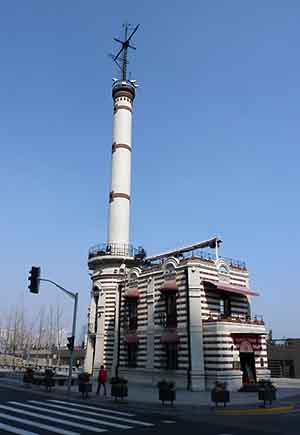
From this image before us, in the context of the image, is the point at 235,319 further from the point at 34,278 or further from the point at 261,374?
Result: the point at 34,278

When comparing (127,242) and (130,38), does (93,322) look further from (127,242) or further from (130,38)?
(130,38)

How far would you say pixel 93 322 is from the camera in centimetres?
4403

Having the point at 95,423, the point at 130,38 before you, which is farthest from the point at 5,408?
the point at 130,38

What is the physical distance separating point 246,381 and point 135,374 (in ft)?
32.7

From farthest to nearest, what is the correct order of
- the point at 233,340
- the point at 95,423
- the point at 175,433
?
1. the point at 233,340
2. the point at 95,423
3. the point at 175,433

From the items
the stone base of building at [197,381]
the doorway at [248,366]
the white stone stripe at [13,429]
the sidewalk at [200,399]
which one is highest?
the doorway at [248,366]

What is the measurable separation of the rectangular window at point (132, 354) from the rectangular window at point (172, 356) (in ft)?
16.0

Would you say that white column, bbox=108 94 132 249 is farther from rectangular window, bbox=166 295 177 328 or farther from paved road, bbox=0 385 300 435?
paved road, bbox=0 385 300 435

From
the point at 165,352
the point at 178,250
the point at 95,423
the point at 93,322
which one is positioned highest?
the point at 178,250

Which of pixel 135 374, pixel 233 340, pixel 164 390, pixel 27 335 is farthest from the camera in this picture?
pixel 27 335

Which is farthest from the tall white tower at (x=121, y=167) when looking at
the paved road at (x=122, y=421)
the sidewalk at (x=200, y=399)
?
the paved road at (x=122, y=421)

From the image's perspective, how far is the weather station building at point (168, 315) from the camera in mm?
32781

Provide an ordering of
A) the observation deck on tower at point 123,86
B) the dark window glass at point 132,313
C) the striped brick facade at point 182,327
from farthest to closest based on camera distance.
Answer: the observation deck on tower at point 123,86 < the dark window glass at point 132,313 < the striped brick facade at point 182,327

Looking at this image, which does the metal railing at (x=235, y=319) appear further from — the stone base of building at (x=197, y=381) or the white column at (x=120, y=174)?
the white column at (x=120, y=174)
